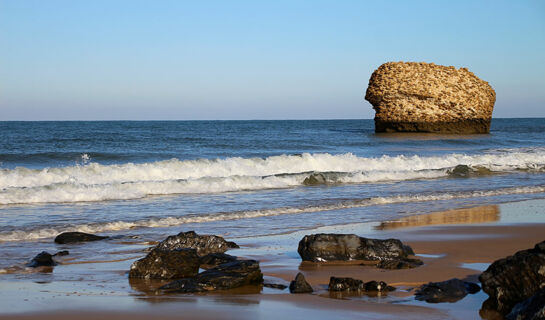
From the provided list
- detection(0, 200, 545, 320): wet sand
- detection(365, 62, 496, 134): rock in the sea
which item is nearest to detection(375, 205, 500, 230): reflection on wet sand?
detection(0, 200, 545, 320): wet sand

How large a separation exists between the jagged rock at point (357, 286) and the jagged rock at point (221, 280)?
0.74 metres

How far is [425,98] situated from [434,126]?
238 cm

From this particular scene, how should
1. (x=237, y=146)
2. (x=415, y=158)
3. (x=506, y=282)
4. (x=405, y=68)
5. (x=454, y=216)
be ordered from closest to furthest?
(x=506, y=282), (x=454, y=216), (x=415, y=158), (x=237, y=146), (x=405, y=68)

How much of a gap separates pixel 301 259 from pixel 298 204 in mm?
5918

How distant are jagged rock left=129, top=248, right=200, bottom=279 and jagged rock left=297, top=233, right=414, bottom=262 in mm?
1402

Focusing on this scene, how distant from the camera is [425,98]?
4872 centimetres

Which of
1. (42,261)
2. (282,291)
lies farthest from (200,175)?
(282,291)

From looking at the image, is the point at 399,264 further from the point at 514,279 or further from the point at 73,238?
the point at 73,238

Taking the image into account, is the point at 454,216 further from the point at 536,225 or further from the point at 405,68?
the point at 405,68

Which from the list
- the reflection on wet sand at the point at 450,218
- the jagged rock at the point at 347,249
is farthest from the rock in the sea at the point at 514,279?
the reflection on wet sand at the point at 450,218

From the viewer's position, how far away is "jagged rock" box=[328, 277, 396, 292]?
555 cm

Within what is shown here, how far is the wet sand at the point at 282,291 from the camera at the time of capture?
476 cm

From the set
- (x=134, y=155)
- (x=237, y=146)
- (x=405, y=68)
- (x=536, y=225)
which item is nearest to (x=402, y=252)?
(x=536, y=225)

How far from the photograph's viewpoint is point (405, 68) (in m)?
49.2
